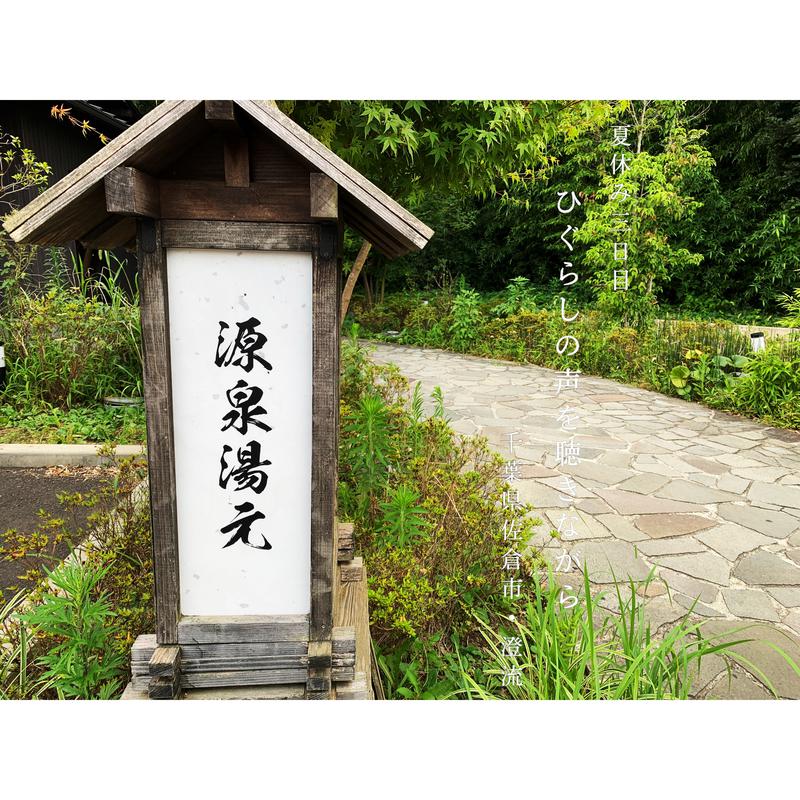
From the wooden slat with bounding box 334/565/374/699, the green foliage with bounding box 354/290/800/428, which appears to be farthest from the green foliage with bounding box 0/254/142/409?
the green foliage with bounding box 354/290/800/428

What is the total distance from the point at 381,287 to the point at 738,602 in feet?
41.6

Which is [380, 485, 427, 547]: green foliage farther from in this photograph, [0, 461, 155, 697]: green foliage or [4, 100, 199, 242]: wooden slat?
[4, 100, 199, 242]: wooden slat

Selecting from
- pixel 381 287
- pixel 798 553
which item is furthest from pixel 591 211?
pixel 798 553

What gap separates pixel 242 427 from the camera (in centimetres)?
176

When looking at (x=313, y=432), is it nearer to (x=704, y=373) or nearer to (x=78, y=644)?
(x=78, y=644)

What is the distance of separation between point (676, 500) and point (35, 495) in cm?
502

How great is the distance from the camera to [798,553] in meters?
3.71

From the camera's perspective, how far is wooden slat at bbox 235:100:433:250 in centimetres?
150

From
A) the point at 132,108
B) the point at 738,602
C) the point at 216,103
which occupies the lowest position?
the point at 738,602

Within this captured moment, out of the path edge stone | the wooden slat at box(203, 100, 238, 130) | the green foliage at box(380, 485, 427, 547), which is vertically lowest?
the path edge stone

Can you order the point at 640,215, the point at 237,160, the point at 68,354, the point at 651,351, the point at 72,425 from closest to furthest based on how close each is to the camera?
the point at 237,160
the point at 72,425
the point at 68,354
the point at 651,351
the point at 640,215

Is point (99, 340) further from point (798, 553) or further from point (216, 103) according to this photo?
point (798, 553)

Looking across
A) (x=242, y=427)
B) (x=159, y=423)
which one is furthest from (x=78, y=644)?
(x=242, y=427)

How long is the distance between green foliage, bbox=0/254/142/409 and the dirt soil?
1266 millimetres
